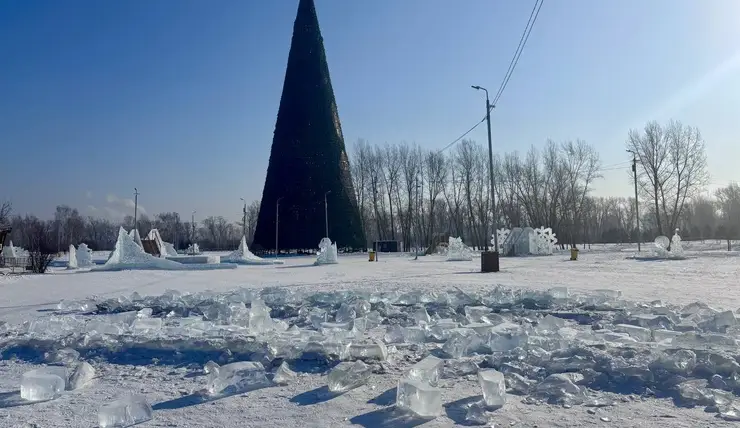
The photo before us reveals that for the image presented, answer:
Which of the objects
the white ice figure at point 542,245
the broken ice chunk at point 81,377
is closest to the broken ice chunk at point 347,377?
the broken ice chunk at point 81,377

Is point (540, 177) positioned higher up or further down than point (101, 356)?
higher up

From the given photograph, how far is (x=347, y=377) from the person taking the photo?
4582mm

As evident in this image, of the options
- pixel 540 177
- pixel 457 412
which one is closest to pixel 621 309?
pixel 457 412

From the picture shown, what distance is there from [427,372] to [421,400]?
2.43ft

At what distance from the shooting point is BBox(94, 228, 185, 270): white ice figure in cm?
2519

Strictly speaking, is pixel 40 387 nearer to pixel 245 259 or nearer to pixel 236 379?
pixel 236 379

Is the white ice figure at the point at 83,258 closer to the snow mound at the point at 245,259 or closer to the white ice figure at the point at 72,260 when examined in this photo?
the white ice figure at the point at 72,260

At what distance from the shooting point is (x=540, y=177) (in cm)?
6200

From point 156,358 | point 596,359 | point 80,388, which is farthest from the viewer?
point 156,358

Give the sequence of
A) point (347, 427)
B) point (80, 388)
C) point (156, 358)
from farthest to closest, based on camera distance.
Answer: point (156, 358)
point (80, 388)
point (347, 427)

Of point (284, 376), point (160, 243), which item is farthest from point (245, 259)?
point (284, 376)

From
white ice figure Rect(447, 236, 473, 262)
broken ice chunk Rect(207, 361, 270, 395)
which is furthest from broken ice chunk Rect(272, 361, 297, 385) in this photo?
white ice figure Rect(447, 236, 473, 262)

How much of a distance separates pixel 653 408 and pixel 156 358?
15.5ft

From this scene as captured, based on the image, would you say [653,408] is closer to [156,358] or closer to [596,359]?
[596,359]
